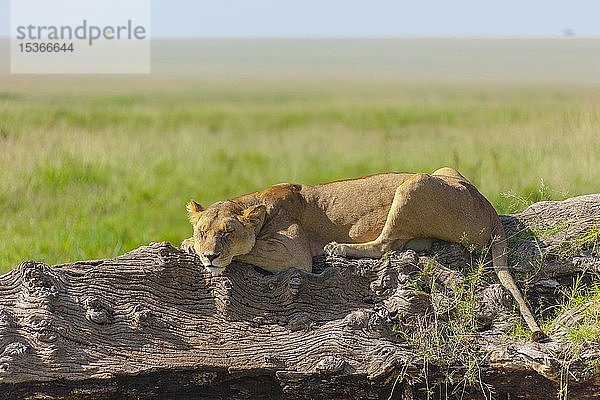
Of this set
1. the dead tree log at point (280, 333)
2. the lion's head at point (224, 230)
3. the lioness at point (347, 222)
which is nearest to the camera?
the dead tree log at point (280, 333)

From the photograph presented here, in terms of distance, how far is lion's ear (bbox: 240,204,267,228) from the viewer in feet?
25.1

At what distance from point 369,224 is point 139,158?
792 centimetres

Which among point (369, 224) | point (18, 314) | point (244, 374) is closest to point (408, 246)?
point (369, 224)

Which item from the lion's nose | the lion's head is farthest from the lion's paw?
the lion's nose

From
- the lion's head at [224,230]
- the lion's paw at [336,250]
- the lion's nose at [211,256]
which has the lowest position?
the lion's paw at [336,250]

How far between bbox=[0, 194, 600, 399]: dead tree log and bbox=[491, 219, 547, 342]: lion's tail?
73mm

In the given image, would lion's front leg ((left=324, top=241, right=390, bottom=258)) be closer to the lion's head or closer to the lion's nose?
the lion's head

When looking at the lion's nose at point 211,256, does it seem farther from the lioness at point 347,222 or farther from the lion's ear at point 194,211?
the lion's ear at point 194,211

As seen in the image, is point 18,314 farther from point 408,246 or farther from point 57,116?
point 57,116

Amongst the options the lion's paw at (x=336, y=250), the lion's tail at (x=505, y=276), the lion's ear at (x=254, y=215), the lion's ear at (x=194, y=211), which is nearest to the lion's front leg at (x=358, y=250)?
the lion's paw at (x=336, y=250)

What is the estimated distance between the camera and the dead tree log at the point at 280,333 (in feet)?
23.9

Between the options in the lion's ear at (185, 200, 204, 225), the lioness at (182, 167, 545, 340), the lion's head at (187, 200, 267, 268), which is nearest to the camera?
the lion's head at (187, 200, 267, 268)

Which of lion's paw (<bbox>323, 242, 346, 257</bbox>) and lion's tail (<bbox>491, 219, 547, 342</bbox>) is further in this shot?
lion's paw (<bbox>323, 242, 346, 257</bbox>)

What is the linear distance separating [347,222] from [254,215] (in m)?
0.75
